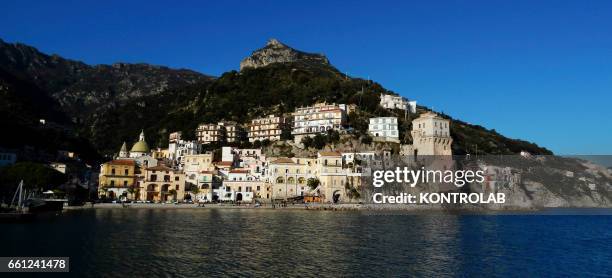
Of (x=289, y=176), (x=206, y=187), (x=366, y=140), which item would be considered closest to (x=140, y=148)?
(x=206, y=187)

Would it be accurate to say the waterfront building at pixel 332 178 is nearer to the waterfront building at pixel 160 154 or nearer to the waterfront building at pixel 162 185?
the waterfront building at pixel 162 185

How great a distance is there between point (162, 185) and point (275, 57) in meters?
94.5

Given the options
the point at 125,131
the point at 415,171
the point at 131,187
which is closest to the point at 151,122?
the point at 125,131

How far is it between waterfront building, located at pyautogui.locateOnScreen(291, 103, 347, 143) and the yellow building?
32.6 metres

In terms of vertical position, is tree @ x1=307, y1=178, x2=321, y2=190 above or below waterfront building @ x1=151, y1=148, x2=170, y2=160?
below

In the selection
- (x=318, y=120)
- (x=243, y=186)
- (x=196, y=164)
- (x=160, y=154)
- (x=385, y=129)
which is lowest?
(x=243, y=186)

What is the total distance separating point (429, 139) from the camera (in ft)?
291

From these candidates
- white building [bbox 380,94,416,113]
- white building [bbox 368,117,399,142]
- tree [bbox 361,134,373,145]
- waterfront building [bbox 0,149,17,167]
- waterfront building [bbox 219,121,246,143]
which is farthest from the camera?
white building [bbox 380,94,416,113]

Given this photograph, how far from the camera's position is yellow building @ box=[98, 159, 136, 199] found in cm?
8012

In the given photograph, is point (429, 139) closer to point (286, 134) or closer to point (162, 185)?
point (286, 134)

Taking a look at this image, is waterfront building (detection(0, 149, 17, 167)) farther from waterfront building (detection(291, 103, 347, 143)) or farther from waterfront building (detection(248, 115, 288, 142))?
waterfront building (detection(291, 103, 347, 143))

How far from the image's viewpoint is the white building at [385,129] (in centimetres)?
9181

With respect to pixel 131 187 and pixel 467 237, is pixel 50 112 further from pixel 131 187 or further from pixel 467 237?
pixel 467 237

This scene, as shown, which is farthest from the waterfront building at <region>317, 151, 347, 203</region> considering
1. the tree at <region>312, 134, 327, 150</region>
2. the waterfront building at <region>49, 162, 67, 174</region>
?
the waterfront building at <region>49, 162, 67, 174</region>
